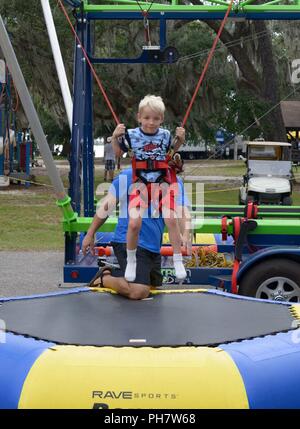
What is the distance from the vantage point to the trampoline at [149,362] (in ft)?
11.6

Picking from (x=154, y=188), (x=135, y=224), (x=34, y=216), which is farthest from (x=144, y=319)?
(x=34, y=216)

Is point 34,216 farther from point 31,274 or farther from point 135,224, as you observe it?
point 135,224

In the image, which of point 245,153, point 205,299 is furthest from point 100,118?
point 205,299

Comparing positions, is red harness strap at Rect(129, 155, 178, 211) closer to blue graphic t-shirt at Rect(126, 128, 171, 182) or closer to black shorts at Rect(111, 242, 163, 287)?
blue graphic t-shirt at Rect(126, 128, 171, 182)

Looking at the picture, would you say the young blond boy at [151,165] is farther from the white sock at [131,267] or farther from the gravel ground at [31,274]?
the gravel ground at [31,274]

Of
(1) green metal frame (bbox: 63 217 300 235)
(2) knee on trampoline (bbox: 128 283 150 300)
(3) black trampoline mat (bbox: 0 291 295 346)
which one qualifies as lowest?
(3) black trampoline mat (bbox: 0 291 295 346)

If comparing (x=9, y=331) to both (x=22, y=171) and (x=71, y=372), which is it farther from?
(x=22, y=171)

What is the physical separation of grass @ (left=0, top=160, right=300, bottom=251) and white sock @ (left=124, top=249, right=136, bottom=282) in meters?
6.90

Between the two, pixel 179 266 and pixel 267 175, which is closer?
pixel 179 266

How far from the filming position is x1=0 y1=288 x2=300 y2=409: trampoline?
352 centimetres

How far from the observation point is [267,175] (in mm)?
17328

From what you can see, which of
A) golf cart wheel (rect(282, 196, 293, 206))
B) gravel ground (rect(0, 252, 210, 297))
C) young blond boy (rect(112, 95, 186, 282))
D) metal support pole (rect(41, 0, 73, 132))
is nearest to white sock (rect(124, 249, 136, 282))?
young blond boy (rect(112, 95, 186, 282))

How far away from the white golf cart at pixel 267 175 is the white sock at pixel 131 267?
1112 cm

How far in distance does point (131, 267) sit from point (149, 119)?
0.97 m
